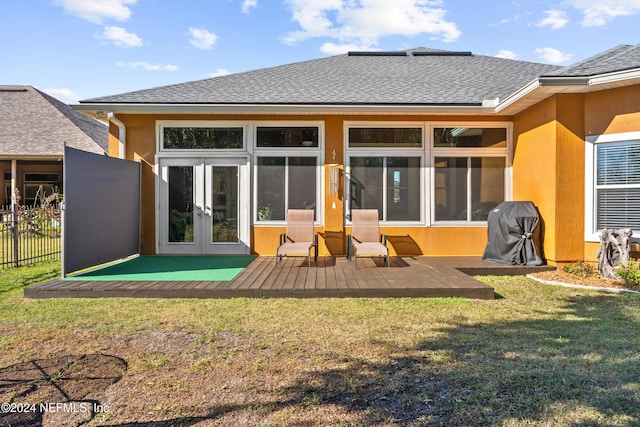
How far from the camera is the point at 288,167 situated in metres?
7.81

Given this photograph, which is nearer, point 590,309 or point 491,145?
point 590,309

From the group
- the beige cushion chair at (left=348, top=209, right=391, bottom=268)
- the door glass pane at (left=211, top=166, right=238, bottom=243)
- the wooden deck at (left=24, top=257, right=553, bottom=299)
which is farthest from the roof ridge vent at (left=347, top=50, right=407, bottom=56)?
the wooden deck at (left=24, top=257, right=553, bottom=299)

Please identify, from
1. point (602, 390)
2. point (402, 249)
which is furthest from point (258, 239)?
point (602, 390)

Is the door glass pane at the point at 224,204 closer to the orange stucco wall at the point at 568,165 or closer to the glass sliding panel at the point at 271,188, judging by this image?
the glass sliding panel at the point at 271,188

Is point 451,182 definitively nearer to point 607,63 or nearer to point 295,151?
point 607,63

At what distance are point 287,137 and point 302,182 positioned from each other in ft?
3.28

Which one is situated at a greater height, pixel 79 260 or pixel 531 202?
pixel 531 202

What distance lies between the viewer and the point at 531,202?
6852 millimetres

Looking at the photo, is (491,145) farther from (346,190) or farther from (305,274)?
(305,274)

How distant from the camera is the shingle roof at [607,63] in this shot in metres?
5.69

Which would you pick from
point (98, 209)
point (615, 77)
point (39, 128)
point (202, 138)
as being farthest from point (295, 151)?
point (39, 128)

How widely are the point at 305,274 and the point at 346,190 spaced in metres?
2.49

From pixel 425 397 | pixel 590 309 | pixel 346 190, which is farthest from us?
pixel 346 190

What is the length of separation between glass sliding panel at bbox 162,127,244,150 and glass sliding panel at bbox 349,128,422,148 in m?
2.47
